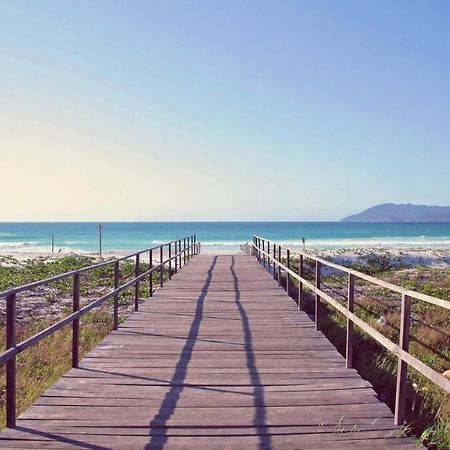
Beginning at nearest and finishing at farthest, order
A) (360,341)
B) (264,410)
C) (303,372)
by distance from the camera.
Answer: (264,410), (303,372), (360,341)

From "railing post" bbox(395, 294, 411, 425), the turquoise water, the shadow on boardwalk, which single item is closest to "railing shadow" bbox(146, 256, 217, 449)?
the shadow on boardwalk

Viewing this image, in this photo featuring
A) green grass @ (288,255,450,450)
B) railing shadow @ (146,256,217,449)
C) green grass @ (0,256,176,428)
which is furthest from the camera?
green grass @ (0,256,176,428)

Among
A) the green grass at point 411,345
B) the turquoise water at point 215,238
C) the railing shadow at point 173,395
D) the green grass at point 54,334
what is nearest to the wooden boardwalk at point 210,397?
the railing shadow at point 173,395

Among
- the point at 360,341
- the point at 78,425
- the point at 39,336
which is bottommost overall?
the point at 360,341

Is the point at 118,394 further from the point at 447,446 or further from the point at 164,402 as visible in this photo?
the point at 447,446

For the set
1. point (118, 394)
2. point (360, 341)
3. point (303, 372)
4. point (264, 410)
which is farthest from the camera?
point (360, 341)

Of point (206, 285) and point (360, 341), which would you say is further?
point (206, 285)

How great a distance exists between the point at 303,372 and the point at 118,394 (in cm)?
198

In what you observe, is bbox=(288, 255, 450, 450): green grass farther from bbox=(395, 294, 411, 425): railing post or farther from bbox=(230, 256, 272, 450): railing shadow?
bbox=(230, 256, 272, 450): railing shadow

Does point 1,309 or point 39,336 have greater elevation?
point 39,336

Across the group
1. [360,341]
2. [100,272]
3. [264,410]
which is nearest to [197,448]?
[264,410]

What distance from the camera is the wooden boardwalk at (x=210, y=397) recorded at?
3688 mm

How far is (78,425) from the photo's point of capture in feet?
12.8

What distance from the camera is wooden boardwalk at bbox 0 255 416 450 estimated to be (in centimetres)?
369
